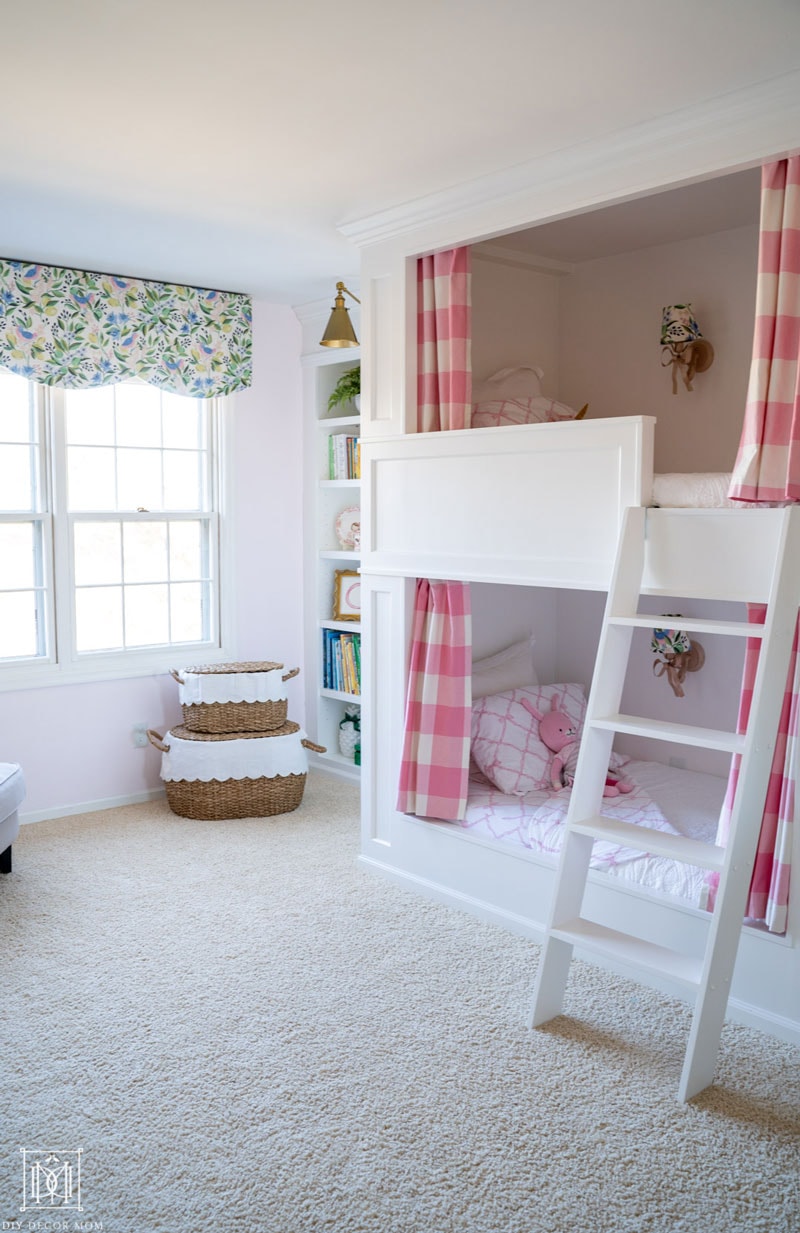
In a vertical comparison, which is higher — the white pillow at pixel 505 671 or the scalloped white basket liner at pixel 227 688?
the white pillow at pixel 505 671

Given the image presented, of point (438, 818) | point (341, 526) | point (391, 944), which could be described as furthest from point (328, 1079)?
point (341, 526)

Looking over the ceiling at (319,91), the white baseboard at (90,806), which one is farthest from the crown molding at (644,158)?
the white baseboard at (90,806)

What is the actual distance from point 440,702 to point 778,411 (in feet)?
5.23

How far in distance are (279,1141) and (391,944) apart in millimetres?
1050

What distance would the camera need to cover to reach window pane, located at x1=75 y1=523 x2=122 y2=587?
185 inches

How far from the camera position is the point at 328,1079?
2.51 m

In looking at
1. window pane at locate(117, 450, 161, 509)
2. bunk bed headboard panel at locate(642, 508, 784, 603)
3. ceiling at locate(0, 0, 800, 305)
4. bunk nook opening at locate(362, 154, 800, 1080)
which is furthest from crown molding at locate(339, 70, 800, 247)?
window pane at locate(117, 450, 161, 509)

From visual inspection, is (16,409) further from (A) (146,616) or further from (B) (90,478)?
(A) (146,616)

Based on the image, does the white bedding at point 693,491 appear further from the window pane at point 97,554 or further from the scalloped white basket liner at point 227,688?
the window pane at point 97,554

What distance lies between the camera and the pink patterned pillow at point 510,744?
381cm

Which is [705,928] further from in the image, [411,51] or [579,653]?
[411,51]

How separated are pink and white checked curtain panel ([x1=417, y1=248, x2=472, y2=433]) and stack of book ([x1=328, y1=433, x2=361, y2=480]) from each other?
1.42m

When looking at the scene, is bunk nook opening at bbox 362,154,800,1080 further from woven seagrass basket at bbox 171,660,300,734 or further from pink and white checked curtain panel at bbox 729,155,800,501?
woven seagrass basket at bbox 171,660,300,734

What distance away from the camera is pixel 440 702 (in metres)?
3.64
